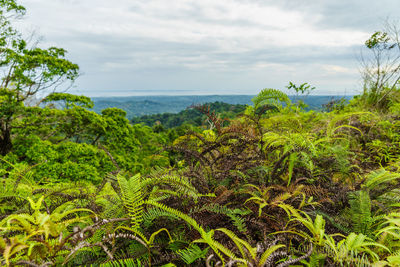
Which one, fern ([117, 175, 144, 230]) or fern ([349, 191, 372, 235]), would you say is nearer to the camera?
fern ([117, 175, 144, 230])

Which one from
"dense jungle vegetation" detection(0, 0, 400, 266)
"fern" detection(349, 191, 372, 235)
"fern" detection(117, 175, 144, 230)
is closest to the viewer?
"dense jungle vegetation" detection(0, 0, 400, 266)

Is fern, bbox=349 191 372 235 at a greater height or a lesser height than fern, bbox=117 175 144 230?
lesser

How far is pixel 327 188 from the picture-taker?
1.69 meters

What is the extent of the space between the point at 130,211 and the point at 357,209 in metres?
1.26

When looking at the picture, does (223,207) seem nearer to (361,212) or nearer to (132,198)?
(132,198)

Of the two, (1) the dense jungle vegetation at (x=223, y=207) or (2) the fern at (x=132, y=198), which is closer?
(1) the dense jungle vegetation at (x=223, y=207)

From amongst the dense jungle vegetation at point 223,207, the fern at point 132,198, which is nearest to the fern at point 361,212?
the dense jungle vegetation at point 223,207

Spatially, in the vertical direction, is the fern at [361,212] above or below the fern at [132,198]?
below

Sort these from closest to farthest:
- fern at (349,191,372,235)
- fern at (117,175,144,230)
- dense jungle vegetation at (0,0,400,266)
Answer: dense jungle vegetation at (0,0,400,266), fern at (117,175,144,230), fern at (349,191,372,235)

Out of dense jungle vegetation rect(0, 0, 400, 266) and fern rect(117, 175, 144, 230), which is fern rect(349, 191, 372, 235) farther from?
fern rect(117, 175, 144, 230)

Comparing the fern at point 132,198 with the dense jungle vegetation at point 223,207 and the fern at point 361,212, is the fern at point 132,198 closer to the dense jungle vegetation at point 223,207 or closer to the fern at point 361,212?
the dense jungle vegetation at point 223,207

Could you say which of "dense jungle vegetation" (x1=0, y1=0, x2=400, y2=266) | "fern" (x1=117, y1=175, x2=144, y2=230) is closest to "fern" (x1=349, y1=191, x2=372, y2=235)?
"dense jungle vegetation" (x1=0, y1=0, x2=400, y2=266)

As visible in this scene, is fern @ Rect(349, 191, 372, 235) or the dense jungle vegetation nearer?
the dense jungle vegetation

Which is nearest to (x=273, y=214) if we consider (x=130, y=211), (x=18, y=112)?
(x=130, y=211)
